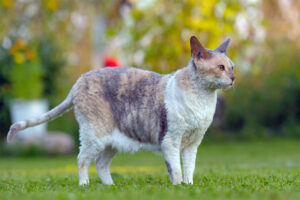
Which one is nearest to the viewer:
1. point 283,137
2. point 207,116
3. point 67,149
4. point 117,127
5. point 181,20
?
point 207,116

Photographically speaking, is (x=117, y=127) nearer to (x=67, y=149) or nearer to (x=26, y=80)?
(x=67, y=149)

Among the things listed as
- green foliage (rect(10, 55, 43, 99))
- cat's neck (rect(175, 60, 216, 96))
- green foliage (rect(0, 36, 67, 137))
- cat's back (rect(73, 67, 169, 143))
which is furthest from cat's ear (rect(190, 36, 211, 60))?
green foliage (rect(10, 55, 43, 99))

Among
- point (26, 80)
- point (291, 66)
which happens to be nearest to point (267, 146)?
point (291, 66)

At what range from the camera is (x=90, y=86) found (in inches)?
219

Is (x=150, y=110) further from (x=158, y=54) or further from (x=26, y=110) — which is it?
(x=26, y=110)

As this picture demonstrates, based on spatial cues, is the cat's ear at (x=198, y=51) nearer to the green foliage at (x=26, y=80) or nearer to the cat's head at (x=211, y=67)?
the cat's head at (x=211, y=67)

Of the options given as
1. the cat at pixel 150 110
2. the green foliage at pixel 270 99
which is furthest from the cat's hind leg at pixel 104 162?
the green foliage at pixel 270 99

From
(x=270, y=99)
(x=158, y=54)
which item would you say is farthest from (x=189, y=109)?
(x=270, y=99)

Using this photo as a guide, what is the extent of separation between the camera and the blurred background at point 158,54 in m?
14.7

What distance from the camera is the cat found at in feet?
16.6

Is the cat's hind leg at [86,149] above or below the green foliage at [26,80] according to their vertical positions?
below

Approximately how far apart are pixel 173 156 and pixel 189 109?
0.55 m

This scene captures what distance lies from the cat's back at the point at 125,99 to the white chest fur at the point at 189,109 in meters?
0.17

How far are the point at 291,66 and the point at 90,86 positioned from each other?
13.9m
